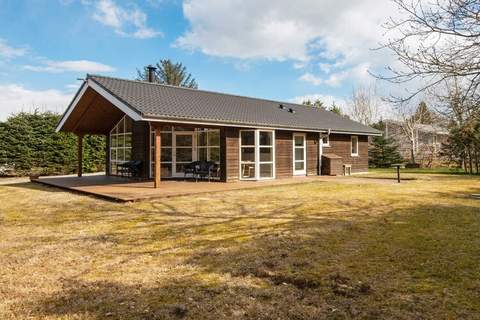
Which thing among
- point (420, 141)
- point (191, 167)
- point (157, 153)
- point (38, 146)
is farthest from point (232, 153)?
point (420, 141)

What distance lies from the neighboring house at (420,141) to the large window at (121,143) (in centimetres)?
2019

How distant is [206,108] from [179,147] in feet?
7.95

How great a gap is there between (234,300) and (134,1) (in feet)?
43.3

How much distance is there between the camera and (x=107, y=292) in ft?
10.5

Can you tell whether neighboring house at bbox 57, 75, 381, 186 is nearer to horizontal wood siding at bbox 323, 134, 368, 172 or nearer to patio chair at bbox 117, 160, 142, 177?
horizontal wood siding at bbox 323, 134, 368, 172

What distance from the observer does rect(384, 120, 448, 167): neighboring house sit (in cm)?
2664

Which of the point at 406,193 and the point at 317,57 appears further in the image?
the point at 317,57

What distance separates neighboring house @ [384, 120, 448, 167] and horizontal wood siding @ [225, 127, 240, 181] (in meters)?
17.8

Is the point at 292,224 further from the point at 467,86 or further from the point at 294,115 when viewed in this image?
the point at 294,115

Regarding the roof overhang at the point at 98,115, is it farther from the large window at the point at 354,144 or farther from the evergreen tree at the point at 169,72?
the evergreen tree at the point at 169,72

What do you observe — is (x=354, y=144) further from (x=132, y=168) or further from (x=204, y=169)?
(x=132, y=168)

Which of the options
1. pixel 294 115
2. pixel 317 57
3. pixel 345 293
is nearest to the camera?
pixel 345 293

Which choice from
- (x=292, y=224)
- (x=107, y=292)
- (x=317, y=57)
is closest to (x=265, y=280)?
(x=107, y=292)

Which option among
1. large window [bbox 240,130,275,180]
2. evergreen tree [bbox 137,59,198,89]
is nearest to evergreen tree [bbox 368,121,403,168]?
large window [bbox 240,130,275,180]
